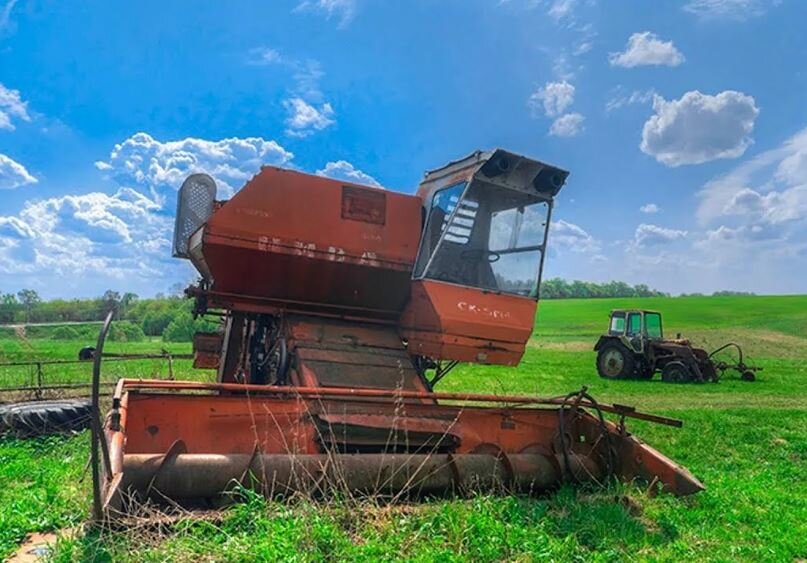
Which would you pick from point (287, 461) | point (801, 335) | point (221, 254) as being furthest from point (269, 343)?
point (801, 335)

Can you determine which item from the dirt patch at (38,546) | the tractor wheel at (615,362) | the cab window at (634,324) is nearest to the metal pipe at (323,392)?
the dirt patch at (38,546)

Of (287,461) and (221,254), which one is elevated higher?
(221,254)

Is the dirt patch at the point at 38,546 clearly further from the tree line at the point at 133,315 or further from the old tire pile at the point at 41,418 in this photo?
the tree line at the point at 133,315

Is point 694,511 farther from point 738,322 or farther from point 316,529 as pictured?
point 738,322

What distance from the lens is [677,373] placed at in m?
20.5

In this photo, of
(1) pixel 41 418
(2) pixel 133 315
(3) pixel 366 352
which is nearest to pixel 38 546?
(3) pixel 366 352

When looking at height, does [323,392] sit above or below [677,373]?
above

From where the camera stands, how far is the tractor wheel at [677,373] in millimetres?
20422

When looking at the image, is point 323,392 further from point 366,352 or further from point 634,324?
point 634,324

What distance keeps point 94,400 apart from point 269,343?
166 inches

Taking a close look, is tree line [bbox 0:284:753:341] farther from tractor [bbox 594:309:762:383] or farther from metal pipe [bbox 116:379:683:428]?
metal pipe [bbox 116:379:683:428]

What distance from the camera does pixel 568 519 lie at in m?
4.44

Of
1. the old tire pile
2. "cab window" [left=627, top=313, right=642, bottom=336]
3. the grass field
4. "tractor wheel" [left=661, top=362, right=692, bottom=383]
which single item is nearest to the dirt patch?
the grass field

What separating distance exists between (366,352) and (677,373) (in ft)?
55.3
